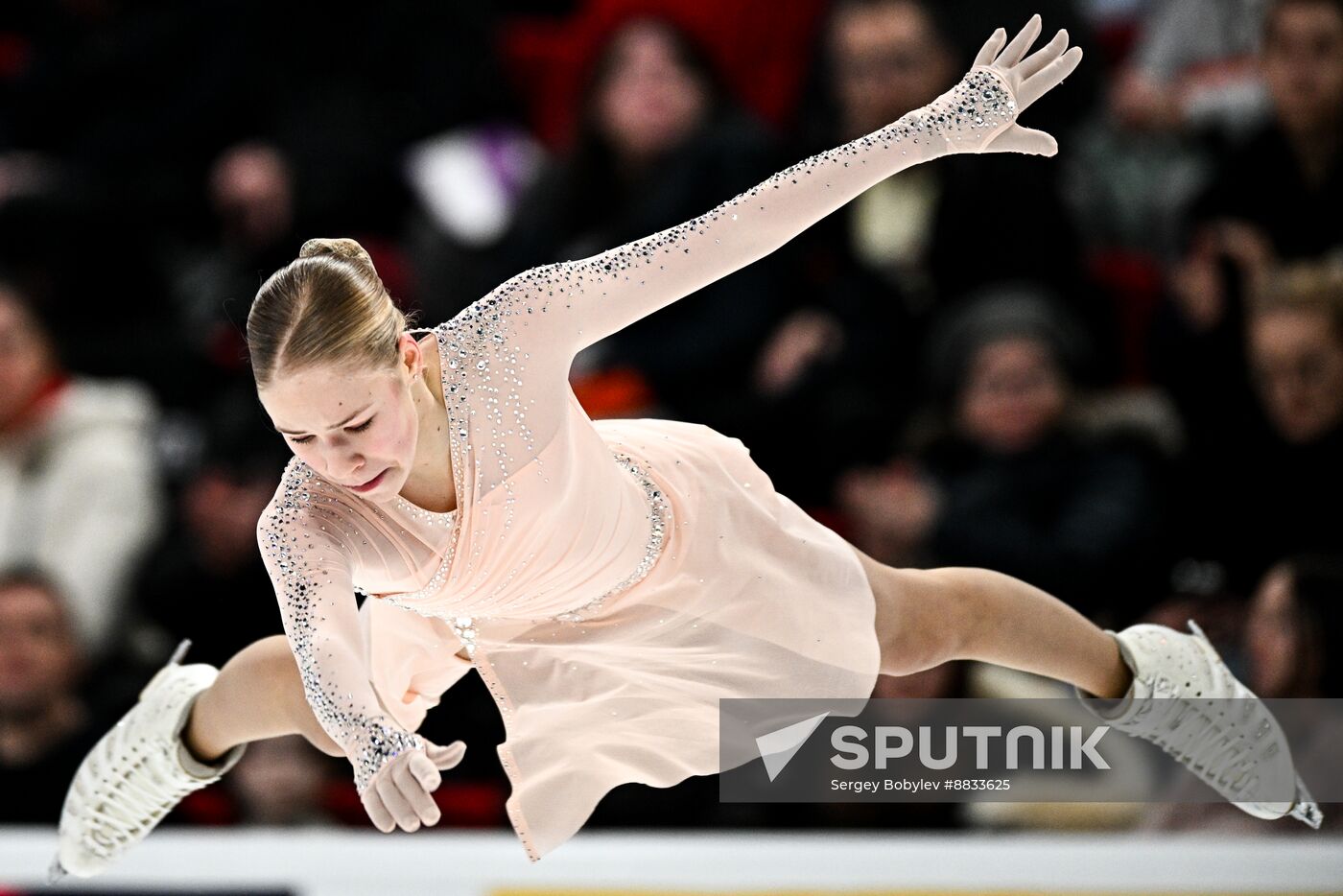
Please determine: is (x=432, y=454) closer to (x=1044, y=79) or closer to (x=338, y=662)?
(x=338, y=662)

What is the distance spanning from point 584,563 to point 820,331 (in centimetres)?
206

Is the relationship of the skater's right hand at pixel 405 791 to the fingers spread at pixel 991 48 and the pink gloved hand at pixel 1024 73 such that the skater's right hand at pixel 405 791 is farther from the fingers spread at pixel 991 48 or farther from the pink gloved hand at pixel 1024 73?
the fingers spread at pixel 991 48

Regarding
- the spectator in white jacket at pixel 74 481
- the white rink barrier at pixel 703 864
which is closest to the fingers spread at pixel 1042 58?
the white rink barrier at pixel 703 864

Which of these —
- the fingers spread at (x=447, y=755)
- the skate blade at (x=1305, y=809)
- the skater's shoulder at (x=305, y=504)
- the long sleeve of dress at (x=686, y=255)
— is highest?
the long sleeve of dress at (x=686, y=255)

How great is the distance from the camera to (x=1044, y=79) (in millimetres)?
2752

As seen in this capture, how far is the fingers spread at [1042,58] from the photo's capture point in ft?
9.04

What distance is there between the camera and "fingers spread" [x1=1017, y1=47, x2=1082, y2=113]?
273 centimetres

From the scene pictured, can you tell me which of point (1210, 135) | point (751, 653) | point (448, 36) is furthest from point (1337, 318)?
point (448, 36)

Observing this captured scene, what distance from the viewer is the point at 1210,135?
479cm

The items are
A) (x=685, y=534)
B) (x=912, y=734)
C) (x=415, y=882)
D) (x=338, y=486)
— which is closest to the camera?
(x=338, y=486)

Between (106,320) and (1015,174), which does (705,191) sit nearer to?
(1015,174)

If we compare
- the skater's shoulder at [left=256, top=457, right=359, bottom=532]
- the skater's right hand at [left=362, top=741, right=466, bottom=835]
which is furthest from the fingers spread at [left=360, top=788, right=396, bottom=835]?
the skater's shoulder at [left=256, top=457, right=359, bottom=532]

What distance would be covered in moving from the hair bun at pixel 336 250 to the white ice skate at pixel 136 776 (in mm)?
1003

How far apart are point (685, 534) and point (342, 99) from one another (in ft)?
10.7
